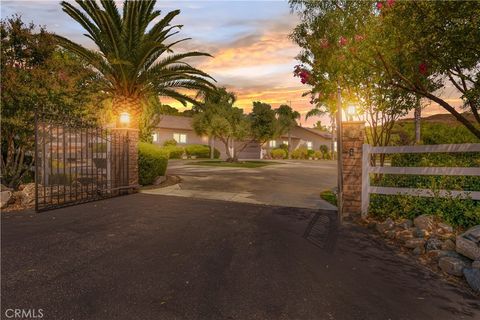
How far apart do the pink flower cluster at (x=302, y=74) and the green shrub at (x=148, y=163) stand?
6403 mm

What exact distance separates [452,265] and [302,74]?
26.3 ft

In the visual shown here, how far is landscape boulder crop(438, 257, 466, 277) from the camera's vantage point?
4379 millimetres

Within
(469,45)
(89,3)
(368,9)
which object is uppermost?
(89,3)

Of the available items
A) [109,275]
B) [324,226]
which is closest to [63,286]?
[109,275]

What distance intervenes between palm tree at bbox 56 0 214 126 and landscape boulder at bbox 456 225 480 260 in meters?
10.7

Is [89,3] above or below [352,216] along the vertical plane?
above

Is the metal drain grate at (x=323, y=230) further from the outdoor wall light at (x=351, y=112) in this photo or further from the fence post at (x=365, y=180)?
the outdoor wall light at (x=351, y=112)

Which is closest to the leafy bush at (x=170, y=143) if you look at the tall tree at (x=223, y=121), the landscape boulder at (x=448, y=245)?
the tall tree at (x=223, y=121)

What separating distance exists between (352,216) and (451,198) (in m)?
2.17

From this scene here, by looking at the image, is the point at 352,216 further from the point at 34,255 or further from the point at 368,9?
the point at 34,255

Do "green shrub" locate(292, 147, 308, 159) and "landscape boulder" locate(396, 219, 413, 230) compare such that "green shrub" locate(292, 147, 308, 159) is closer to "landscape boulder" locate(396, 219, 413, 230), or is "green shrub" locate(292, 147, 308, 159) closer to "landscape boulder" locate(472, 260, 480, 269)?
"landscape boulder" locate(396, 219, 413, 230)

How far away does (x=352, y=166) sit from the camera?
311 inches

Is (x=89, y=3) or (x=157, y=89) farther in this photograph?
(x=157, y=89)

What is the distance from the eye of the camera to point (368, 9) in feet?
24.9
